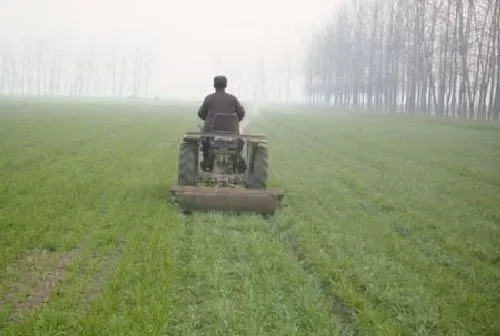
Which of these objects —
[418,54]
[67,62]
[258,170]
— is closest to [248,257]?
[258,170]

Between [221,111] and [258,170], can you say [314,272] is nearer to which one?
[258,170]

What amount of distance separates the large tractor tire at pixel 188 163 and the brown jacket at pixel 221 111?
0.48 meters

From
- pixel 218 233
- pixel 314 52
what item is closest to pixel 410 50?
pixel 314 52

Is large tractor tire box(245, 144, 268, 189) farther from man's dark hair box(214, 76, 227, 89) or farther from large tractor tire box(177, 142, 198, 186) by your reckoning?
man's dark hair box(214, 76, 227, 89)

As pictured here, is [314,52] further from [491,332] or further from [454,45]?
[491,332]

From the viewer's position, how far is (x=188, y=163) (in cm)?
994

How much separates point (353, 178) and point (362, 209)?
11.5ft

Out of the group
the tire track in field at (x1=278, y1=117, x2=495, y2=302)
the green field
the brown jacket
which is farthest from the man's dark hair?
the tire track in field at (x1=278, y1=117, x2=495, y2=302)

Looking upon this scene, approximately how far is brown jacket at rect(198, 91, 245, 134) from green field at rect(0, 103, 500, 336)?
5.40ft

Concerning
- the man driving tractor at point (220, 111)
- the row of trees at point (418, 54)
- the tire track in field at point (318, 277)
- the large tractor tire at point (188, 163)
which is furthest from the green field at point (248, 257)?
the row of trees at point (418, 54)

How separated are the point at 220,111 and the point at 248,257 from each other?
406cm

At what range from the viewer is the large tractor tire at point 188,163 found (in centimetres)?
994

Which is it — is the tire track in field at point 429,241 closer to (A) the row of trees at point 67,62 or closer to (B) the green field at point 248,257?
(B) the green field at point 248,257

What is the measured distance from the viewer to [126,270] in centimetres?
589
